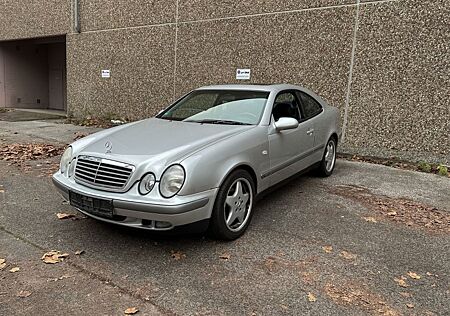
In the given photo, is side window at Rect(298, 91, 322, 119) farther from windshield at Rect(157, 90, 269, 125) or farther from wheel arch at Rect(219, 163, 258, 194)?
wheel arch at Rect(219, 163, 258, 194)

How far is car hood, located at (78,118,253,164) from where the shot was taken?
322 centimetres

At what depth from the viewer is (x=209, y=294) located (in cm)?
274

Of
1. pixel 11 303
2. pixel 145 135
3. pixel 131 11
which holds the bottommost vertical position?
pixel 11 303

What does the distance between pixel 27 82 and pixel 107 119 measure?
27.6 ft

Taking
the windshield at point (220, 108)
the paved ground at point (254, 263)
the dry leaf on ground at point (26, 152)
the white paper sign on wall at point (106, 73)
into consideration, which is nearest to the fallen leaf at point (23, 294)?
the paved ground at point (254, 263)

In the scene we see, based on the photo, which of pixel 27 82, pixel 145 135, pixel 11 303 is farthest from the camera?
pixel 27 82

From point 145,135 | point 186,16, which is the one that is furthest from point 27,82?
point 145,135

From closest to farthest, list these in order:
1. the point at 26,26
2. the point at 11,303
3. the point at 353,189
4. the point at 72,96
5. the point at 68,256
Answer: the point at 11,303, the point at 68,256, the point at 353,189, the point at 72,96, the point at 26,26

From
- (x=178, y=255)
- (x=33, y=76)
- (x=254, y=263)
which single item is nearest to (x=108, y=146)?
(x=178, y=255)

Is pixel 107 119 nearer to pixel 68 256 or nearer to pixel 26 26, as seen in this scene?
pixel 26 26

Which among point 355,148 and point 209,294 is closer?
point 209,294

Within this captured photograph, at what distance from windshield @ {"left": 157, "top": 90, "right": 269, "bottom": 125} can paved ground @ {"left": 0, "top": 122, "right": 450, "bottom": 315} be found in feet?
3.58

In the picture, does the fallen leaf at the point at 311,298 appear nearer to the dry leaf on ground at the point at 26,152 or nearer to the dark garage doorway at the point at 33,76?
the dry leaf on ground at the point at 26,152

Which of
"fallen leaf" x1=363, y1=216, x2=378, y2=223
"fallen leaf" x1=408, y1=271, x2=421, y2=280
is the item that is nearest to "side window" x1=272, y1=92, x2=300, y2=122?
"fallen leaf" x1=363, y1=216, x2=378, y2=223
